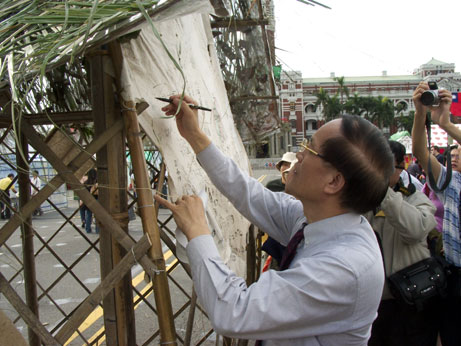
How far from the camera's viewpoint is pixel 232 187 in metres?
1.45

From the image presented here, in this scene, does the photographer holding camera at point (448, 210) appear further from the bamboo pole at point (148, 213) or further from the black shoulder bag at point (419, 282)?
the bamboo pole at point (148, 213)

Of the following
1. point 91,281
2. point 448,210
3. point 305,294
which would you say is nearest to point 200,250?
point 305,294

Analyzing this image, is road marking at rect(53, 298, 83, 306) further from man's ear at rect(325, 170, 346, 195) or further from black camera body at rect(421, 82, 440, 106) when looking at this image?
man's ear at rect(325, 170, 346, 195)

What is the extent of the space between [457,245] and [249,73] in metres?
1.71

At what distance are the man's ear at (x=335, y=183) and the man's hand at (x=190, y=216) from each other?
1.15ft

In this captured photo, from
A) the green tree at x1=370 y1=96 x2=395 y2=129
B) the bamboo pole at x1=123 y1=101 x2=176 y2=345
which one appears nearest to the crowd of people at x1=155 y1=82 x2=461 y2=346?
the bamboo pole at x1=123 y1=101 x2=176 y2=345

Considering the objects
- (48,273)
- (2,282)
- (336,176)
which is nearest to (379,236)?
(336,176)

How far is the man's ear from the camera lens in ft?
3.58

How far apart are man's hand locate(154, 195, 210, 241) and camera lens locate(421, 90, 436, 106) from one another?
1442 millimetres

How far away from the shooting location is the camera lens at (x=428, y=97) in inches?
79.7

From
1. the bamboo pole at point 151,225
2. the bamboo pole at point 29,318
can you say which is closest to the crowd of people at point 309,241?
the bamboo pole at point 151,225

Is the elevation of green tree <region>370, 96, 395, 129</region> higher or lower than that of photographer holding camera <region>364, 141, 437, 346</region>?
lower

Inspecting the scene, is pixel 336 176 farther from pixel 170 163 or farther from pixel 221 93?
pixel 221 93

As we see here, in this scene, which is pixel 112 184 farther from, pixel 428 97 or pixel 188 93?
pixel 428 97
